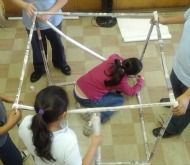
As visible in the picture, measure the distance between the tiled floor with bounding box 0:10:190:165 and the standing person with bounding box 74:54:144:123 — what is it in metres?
0.26

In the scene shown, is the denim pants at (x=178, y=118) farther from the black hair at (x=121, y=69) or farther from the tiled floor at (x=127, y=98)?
the black hair at (x=121, y=69)

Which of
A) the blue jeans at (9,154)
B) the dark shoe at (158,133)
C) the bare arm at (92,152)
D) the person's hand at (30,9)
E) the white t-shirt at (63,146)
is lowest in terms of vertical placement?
the dark shoe at (158,133)

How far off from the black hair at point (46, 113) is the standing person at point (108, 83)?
0.73 m

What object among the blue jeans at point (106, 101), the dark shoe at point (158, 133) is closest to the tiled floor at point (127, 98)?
the dark shoe at point (158, 133)

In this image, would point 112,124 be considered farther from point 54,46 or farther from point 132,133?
point 54,46

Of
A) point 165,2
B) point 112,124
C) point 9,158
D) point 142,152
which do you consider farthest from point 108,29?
point 9,158

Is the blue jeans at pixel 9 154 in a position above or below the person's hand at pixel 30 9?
below

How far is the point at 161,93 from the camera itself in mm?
2570

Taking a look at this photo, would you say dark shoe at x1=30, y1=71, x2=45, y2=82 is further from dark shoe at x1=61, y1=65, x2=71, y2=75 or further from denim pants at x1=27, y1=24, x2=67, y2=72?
dark shoe at x1=61, y1=65, x2=71, y2=75

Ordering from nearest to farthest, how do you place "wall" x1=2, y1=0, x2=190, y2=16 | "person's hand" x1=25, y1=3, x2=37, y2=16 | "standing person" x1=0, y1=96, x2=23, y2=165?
"standing person" x1=0, y1=96, x2=23, y2=165 → "person's hand" x1=25, y1=3, x2=37, y2=16 → "wall" x1=2, y1=0, x2=190, y2=16

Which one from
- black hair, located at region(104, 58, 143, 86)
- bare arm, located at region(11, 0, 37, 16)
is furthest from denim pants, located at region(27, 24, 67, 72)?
black hair, located at region(104, 58, 143, 86)

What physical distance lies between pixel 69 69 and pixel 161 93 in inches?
32.2

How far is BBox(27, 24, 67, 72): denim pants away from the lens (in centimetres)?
234

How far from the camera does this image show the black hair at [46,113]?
1223 mm
